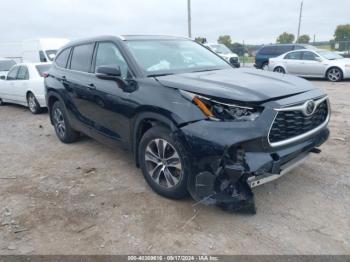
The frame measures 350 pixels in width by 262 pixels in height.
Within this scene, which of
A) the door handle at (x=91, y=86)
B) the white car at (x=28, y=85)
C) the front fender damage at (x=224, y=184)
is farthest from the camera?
the white car at (x=28, y=85)

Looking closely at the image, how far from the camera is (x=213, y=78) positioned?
3.58 m

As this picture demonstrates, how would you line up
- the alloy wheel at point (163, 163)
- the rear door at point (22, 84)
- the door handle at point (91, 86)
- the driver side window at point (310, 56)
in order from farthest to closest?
the driver side window at point (310, 56), the rear door at point (22, 84), the door handle at point (91, 86), the alloy wheel at point (163, 163)

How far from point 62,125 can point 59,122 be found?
121mm

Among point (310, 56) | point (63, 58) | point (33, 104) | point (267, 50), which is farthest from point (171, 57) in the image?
point (267, 50)

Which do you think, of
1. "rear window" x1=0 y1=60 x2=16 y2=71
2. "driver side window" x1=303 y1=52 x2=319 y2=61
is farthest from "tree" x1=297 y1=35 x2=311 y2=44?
"rear window" x1=0 y1=60 x2=16 y2=71

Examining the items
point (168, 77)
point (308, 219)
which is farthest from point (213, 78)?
point (308, 219)

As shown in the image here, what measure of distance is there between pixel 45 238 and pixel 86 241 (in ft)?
1.37

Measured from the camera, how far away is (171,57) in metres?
4.24

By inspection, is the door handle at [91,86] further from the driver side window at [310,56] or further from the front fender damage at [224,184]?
the driver side window at [310,56]

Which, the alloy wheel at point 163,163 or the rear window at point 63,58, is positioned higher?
the rear window at point 63,58

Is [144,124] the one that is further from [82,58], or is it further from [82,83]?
[82,58]

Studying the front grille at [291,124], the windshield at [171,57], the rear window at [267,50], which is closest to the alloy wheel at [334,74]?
the rear window at [267,50]

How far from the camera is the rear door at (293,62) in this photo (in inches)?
578

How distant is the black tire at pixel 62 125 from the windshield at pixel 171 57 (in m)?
2.17
